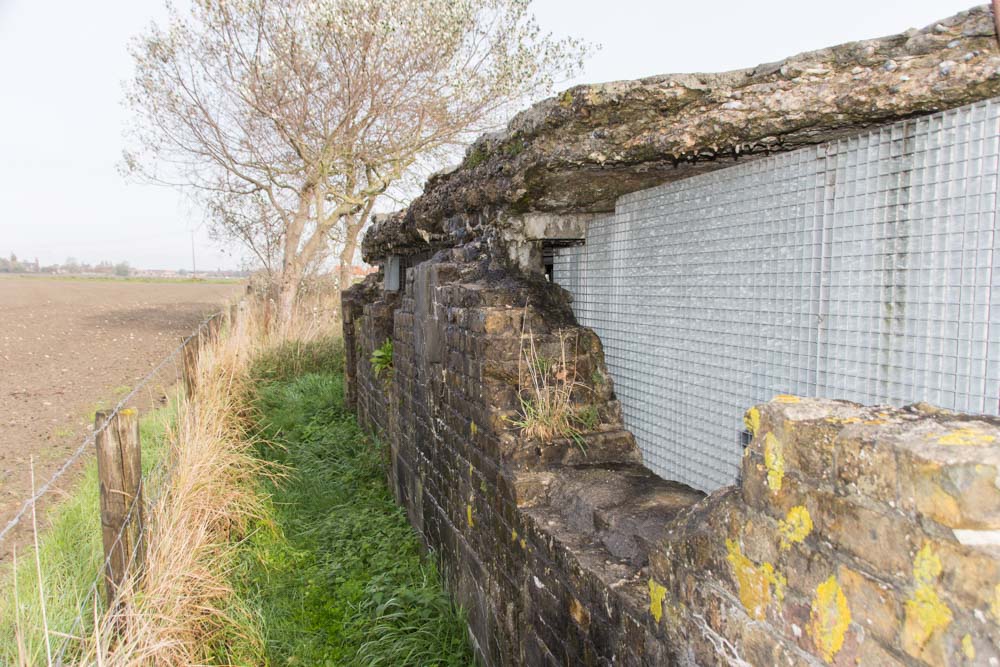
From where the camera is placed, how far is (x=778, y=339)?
7.34 feet

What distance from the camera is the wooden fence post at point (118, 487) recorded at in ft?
9.86

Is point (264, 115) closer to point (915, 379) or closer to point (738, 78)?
point (738, 78)

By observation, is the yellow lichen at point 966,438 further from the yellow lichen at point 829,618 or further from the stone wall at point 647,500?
the yellow lichen at point 829,618

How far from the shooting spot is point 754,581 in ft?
4.78

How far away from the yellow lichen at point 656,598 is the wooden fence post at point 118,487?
2380 millimetres

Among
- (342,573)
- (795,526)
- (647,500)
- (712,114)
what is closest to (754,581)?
(795,526)

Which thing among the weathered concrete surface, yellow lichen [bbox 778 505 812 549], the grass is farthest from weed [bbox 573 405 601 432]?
yellow lichen [bbox 778 505 812 549]

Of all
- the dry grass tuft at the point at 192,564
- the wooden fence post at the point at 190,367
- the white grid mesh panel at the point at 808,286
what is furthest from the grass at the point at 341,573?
the white grid mesh panel at the point at 808,286

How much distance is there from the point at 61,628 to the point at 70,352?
13.6 meters

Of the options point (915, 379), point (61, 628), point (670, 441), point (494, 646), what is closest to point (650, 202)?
point (670, 441)

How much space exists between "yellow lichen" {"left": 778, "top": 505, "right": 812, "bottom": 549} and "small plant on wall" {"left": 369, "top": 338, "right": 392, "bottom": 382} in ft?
15.5

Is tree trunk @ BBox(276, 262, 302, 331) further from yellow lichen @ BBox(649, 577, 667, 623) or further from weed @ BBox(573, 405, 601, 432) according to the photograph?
yellow lichen @ BBox(649, 577, 667, 623)

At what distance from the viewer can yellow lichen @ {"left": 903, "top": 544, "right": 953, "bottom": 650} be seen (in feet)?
3.54

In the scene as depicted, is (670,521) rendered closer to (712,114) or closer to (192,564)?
(712,114)
